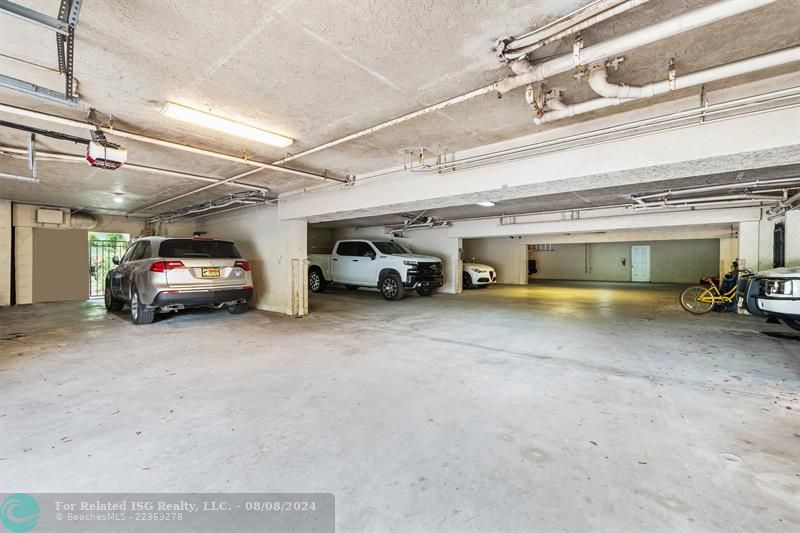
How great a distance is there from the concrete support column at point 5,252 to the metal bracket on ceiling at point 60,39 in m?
8.72

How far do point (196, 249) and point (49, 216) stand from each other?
6.36 meters

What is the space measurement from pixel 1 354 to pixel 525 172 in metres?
6.43

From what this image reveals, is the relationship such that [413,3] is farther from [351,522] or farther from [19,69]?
[19,69]

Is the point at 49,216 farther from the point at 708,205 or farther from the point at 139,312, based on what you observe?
the point at 708,205

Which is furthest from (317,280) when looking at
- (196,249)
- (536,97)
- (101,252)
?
(536,97)

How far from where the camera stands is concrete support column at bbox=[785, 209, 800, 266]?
587cm

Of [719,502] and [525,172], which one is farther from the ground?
[525,172]

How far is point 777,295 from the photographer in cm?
445

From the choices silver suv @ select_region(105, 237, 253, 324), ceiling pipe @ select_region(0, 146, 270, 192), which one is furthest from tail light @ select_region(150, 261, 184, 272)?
ceiling pipe @ select_region(0, 146, 270, 192)

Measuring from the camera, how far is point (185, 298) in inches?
216

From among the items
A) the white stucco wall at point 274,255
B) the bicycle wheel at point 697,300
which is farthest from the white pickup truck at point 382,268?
the bicycle wheel at point 697,300

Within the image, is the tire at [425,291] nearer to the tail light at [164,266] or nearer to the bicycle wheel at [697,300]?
the tail light at [164,266]

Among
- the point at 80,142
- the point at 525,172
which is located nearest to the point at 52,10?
the point at 80,142

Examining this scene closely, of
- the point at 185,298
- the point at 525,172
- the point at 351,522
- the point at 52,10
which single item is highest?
the point at 52,10
